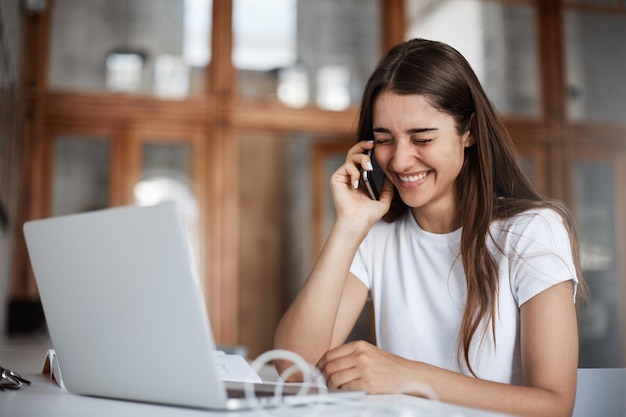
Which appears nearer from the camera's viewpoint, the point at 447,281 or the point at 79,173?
the point at 447,281

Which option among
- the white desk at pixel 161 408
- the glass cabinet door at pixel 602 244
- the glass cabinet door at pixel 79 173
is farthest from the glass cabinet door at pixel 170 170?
the white desk at pixel 161 408

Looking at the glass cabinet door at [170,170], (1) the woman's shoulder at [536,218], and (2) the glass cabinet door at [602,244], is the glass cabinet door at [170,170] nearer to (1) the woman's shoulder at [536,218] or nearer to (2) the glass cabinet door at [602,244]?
(2) the glass cabinet door at [602,244]

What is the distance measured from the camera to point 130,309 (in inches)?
32.1

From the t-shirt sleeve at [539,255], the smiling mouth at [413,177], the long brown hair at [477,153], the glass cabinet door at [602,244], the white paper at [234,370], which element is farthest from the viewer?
the glass cabinet door at [602,244]

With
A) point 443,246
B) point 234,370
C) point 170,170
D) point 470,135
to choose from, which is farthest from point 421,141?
point 170,170

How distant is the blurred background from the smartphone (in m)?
2.59

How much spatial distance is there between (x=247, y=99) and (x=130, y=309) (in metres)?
3.75

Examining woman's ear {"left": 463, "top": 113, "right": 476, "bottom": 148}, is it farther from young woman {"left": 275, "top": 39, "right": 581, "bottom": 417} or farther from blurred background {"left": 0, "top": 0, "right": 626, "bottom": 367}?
blurred background {"left": 0, "top": 0, "right": 626, "bottom": 367}

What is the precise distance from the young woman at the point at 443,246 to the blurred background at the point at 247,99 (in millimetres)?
2601

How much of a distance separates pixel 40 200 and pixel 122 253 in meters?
3.61

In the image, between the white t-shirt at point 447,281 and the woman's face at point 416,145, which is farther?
the woman's face at point 416,145

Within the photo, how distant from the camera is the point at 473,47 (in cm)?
490

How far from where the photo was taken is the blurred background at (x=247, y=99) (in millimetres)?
4258

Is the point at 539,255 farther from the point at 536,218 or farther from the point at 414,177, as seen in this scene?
the point at 414,177
